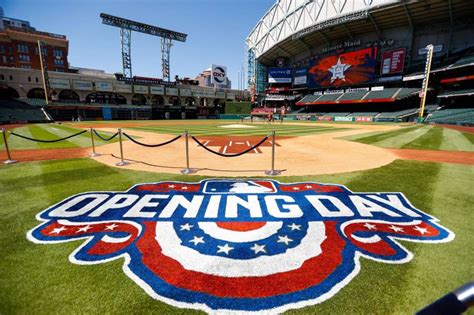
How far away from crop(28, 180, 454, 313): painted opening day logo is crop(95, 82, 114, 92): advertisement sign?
68128 mm

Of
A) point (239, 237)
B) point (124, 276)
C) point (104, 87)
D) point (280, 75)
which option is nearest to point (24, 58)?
point (104, 87)

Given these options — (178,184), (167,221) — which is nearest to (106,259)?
(167,221)

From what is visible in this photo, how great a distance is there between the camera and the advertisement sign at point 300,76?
67.6 meters

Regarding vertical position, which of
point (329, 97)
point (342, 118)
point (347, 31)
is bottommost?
point (342, 118)

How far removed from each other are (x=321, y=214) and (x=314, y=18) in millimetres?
67364

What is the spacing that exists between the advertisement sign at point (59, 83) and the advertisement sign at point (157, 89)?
2111 centimetres

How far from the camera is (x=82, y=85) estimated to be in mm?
58562

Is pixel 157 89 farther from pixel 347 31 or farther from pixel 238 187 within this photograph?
pixel 238 187

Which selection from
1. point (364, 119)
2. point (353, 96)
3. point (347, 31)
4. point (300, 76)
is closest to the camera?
point (364, 119)

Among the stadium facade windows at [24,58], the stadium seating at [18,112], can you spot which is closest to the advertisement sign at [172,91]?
the stadium seating at [18,112]

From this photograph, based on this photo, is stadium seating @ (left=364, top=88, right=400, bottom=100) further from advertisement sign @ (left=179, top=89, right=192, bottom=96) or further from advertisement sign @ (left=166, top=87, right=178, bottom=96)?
advertisement sign @ (left=166, top=87, right=178, bottom=96)

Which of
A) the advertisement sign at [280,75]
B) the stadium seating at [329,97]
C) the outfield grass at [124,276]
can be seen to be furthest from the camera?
the advertisement sign at [280,75]

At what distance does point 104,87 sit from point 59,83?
387 inches

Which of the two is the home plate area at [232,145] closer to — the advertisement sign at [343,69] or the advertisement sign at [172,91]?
the advertisement sign at [343,69]
